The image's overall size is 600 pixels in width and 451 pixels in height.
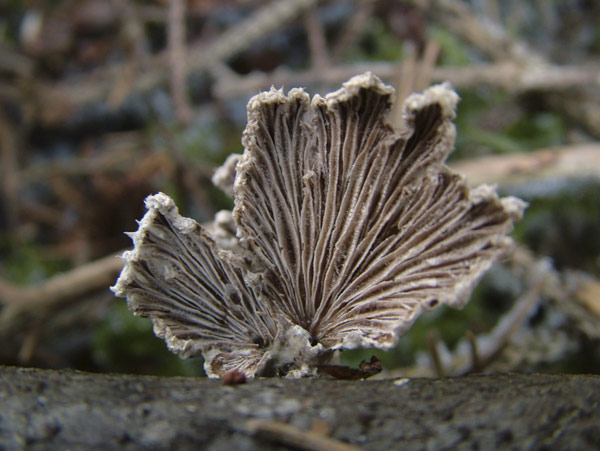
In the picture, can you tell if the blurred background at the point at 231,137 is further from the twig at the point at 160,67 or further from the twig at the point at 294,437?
the twig at the point at 294,437

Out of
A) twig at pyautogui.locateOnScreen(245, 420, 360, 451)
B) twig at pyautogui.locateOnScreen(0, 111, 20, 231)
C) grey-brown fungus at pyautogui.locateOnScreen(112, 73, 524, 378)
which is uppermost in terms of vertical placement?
twig at pyautogui.locateOnScreen(0, 111, 20, 231)

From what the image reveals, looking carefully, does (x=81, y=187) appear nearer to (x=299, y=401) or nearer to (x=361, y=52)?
(x=361, y=52)

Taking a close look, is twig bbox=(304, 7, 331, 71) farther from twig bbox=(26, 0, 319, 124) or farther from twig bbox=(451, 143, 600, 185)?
twig bbox=(451, 143, 600, 185)

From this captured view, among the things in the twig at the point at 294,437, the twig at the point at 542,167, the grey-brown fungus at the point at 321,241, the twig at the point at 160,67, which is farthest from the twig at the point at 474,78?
the twig at the point at 294,437

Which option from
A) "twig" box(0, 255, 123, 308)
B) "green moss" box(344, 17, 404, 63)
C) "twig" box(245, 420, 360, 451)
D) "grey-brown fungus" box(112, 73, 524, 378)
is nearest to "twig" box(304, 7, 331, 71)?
"green moss" box(344, 17, 404, 63)

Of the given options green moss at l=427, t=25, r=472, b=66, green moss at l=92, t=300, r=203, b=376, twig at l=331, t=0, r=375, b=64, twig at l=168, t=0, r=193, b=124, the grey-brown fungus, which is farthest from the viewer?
twig at l=331, t=0, r=375, b=64

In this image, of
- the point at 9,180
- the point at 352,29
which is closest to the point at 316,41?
the point at 352,29

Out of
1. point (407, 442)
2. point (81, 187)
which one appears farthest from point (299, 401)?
point (81, 187)
